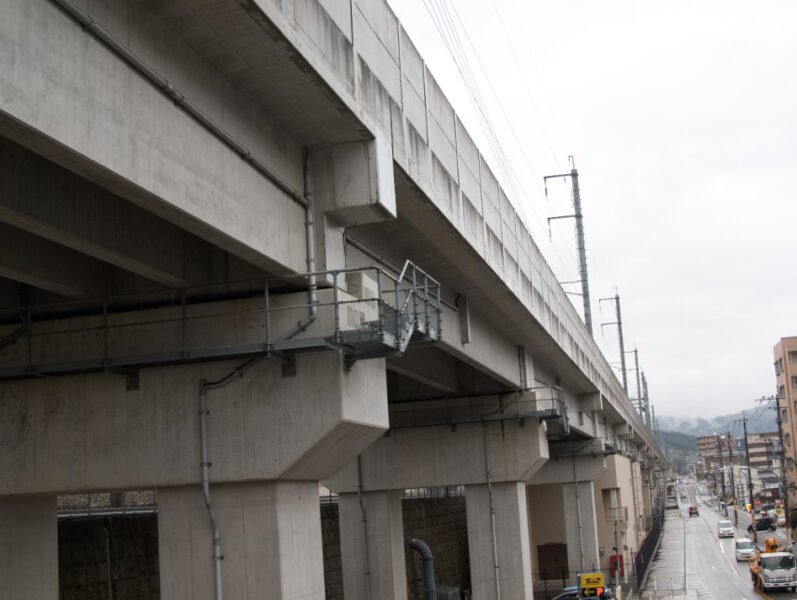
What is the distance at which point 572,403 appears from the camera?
40844mm

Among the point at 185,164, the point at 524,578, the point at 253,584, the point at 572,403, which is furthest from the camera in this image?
the point at 572,403

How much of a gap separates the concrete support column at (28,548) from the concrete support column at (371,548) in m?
14.2

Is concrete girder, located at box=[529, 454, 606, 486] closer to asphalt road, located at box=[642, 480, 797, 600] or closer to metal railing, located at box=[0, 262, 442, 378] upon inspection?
asphalt road, located at box=[642, 480, 797, 600]

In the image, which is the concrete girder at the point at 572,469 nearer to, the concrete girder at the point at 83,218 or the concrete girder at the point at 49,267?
the concrete girder at the point at 49,267

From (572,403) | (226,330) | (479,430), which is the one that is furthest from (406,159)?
(572,403)

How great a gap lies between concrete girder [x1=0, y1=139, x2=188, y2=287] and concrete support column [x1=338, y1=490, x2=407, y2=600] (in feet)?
54.1

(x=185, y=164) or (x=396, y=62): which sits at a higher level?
(x=396, y=62)

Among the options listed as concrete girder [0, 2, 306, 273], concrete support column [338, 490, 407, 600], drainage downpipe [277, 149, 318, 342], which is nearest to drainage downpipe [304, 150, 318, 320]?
drainage downpipe [277, 149, 318, 342]

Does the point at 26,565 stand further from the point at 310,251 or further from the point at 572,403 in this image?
the point at 572,403

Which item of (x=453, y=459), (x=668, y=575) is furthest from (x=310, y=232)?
(x=668, y=575)

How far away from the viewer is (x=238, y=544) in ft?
40.9

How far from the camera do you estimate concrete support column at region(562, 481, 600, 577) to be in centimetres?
5034

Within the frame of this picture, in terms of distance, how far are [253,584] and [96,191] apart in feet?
16.1

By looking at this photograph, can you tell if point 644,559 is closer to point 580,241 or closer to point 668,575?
point 668,575
